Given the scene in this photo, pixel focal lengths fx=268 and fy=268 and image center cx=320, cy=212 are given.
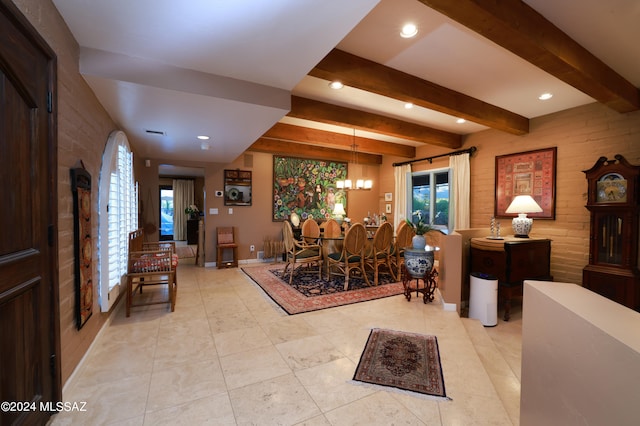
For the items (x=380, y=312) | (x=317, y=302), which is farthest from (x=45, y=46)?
(x=380, y=312)

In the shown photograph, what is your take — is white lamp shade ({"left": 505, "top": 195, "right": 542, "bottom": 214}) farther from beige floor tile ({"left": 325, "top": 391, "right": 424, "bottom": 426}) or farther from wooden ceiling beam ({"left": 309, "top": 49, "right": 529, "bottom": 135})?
beige floor tile ({"left": 325, "top": 391, "right": 424, "bottom": 426})

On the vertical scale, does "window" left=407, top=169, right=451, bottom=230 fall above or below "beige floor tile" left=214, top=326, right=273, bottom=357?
above

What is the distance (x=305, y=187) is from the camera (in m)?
6.65

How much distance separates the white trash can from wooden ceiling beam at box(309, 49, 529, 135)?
2.14 meters

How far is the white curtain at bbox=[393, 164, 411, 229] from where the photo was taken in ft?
21.7

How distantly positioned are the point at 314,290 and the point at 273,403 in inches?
89.9

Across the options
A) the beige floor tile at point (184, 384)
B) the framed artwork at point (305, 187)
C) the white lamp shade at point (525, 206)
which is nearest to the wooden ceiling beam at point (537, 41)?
the white lamp shade at point (525, 206)

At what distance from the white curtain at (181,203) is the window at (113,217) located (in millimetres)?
7176

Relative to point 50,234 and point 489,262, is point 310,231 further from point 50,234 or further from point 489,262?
point 50,234

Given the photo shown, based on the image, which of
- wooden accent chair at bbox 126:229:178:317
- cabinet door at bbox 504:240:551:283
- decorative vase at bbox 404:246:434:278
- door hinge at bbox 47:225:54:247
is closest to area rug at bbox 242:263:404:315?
decorative vase at bbox 404:246:434:278

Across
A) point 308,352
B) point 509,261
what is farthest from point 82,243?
point 509,261

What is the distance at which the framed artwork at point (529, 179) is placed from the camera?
4.10 meters

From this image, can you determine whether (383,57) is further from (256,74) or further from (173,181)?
(173,181)

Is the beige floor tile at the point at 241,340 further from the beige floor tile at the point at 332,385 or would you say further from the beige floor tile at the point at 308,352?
the beige floor tile at the point at 332,385
